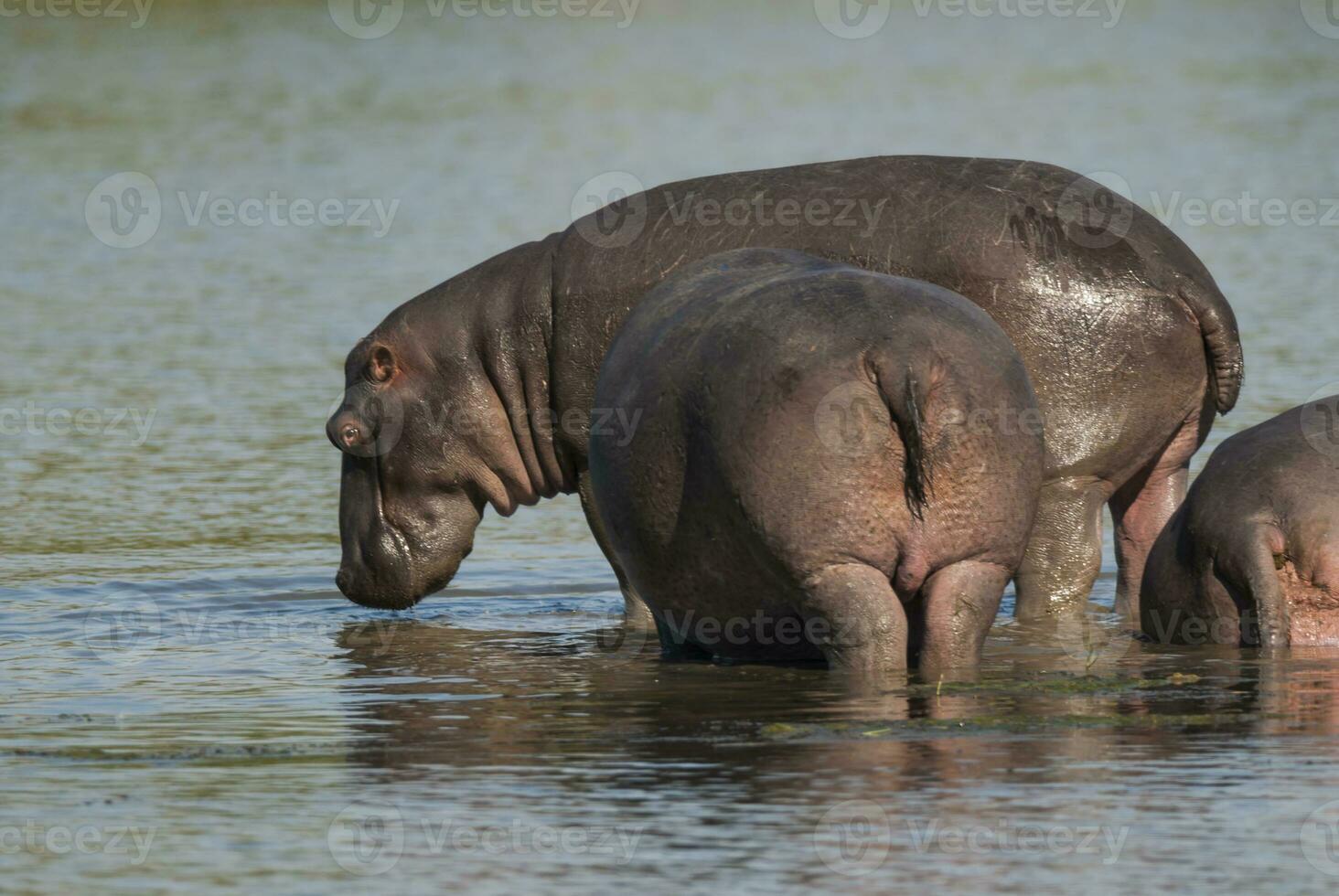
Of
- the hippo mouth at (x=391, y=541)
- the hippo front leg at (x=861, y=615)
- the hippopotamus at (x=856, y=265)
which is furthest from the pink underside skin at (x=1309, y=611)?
the hippo mouth at (x=391, y=541)

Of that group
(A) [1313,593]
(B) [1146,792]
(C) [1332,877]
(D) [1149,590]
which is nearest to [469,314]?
(D) [1149,590]

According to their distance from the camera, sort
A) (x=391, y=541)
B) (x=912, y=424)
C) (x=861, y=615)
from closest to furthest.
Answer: (x=912, y=424) → (x=861, y=615) → (x=391, y=541)

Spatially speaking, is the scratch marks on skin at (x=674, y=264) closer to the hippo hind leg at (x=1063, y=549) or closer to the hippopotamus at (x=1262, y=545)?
the hippo hind leg at (x=1063, y=549)

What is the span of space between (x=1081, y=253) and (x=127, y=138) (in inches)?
941

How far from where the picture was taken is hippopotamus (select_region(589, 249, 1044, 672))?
8.02 m

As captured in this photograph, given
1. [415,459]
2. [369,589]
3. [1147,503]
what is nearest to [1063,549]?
[1147,503]

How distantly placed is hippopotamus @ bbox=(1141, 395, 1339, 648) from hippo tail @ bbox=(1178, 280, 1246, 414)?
24.8 inches

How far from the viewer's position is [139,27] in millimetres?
47938

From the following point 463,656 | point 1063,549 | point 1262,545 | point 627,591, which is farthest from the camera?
point 627,591

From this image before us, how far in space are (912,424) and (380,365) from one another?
387 centimetres

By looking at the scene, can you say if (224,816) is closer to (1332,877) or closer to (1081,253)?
(1332,877)

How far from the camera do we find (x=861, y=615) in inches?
324

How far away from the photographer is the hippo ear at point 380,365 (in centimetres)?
1112

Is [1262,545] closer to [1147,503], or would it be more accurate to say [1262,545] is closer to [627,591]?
[1147,503]
